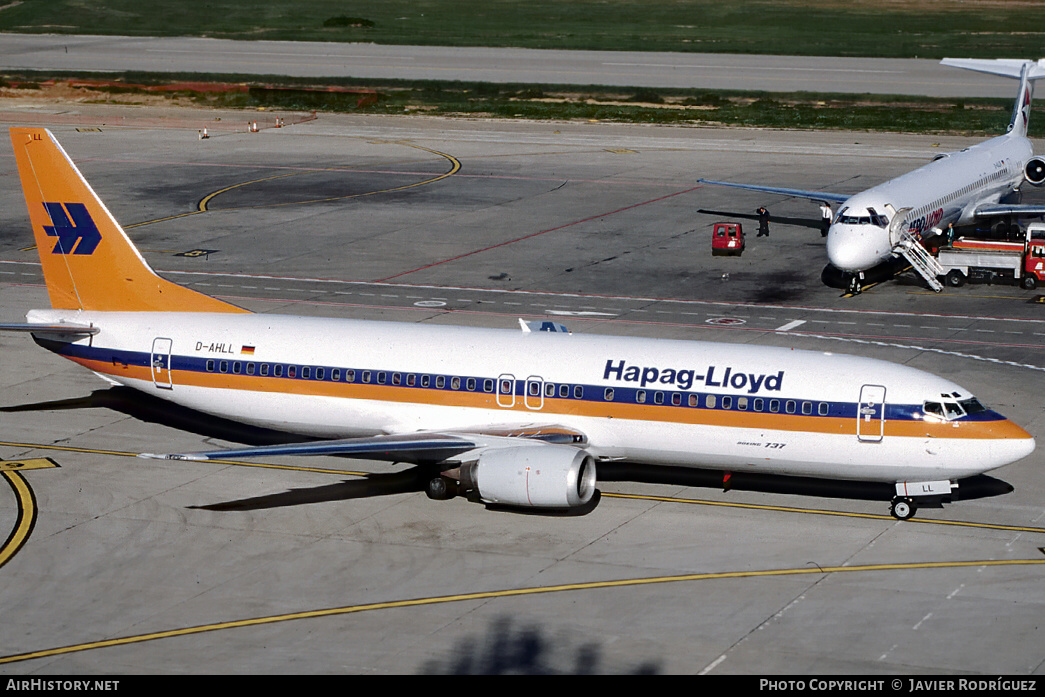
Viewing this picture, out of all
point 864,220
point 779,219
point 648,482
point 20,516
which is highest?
point 864,220

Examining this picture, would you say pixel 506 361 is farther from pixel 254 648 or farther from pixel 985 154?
pixel 985 154

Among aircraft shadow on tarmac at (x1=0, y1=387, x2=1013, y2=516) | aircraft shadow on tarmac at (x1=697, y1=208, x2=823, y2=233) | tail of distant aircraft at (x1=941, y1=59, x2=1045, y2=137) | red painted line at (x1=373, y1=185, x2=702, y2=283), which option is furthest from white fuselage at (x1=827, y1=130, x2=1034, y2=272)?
aircraft shadow on tarmac at (x1=0, y1=387, x2=1013, y2=516)

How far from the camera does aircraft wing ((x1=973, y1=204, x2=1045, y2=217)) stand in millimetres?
71500

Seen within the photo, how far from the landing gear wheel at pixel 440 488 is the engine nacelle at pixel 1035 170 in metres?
51.5

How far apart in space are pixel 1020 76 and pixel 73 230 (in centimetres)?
6014

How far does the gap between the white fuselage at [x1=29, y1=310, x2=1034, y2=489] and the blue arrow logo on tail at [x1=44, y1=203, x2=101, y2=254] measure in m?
2.04

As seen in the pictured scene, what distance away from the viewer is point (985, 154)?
74.9 meters

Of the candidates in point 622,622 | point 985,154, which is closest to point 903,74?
point 985,154

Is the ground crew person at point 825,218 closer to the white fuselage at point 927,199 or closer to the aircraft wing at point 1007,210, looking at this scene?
the white fuselage at point 927,199

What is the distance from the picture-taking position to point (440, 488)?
38344mm

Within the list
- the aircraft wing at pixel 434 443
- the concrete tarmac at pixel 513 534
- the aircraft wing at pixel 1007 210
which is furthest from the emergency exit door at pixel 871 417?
the aircraft wing at pixel 1007 210

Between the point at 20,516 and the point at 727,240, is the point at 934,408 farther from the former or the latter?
the point at 727,240

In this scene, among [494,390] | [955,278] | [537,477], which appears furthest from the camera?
[955,278]

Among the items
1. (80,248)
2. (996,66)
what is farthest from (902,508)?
(996,66)
